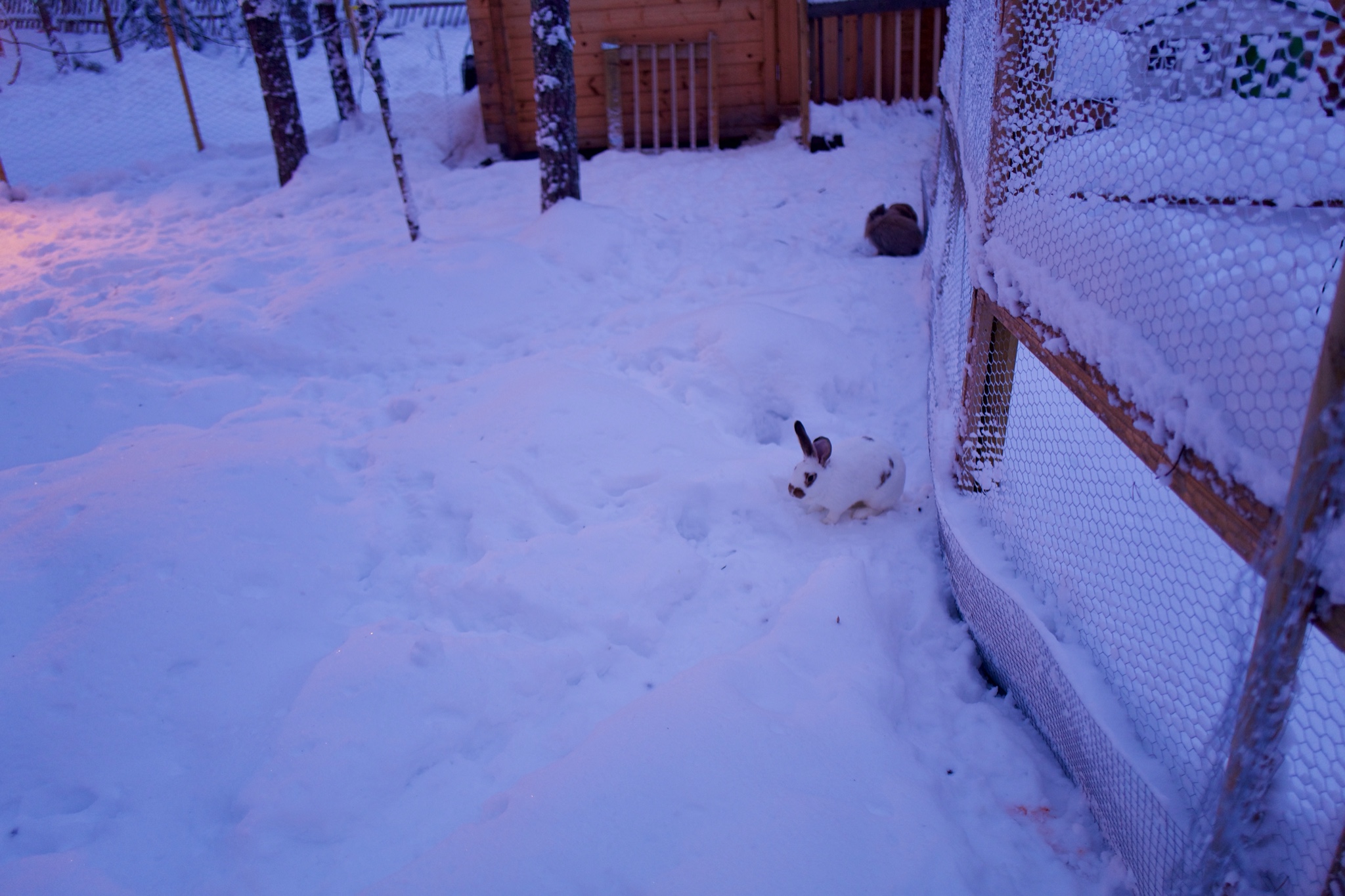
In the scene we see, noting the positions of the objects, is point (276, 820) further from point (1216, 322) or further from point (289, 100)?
point (289, 100)

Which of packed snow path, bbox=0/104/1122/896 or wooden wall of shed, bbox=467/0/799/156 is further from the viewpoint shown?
wooden wall of shed, bbox=467/0/799/156

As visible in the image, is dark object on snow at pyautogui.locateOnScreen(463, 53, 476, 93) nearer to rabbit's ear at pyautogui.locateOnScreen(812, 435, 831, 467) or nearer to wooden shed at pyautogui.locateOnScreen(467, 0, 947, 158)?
wooden shed at pyautogui.locateOnScreen(467, 0, 947, 158)

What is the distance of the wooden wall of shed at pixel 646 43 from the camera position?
35.4 feet

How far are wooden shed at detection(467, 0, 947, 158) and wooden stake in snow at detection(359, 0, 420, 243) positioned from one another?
185 inches

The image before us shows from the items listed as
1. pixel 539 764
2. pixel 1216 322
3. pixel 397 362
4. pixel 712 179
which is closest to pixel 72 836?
pixel 539 764

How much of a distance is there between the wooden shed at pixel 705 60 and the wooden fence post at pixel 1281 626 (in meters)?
10.7

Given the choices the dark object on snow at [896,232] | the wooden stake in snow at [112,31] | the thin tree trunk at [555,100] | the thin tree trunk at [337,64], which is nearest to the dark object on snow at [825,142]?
the dark object on snow at [896,232]

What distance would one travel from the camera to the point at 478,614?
292 centimetres

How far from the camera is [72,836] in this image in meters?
2.03

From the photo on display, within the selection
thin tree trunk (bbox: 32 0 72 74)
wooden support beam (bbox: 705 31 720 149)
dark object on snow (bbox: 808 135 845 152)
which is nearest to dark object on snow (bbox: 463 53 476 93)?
wooden support beam (bbox: 705 31 720 149)

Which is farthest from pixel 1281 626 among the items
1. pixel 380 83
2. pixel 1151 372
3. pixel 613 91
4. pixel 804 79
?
pixel 613 91

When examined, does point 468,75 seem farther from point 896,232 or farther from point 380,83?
A: point 896,232

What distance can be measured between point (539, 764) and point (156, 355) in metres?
4.34

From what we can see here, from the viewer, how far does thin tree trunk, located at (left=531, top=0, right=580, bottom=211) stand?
6.88 metres
